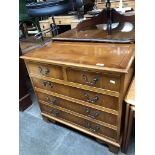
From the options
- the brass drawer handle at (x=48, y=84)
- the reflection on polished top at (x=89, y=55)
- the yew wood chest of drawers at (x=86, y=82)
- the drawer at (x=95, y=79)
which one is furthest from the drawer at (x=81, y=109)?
the reflection on polished top at (x=89, y=55)

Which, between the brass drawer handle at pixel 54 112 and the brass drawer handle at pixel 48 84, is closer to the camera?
the brass drawer handle at pixel 48 84

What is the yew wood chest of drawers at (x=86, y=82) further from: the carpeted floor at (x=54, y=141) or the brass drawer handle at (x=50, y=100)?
the carpeted floor at (x=54, y=141)

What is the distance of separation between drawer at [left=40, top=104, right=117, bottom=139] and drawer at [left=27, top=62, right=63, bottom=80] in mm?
340

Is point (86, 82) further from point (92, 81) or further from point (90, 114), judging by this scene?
point (90, 114)

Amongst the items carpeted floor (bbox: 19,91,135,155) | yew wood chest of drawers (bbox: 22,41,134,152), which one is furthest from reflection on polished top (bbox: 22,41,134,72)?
carpeted floor (bbox: 19,91,135,155)

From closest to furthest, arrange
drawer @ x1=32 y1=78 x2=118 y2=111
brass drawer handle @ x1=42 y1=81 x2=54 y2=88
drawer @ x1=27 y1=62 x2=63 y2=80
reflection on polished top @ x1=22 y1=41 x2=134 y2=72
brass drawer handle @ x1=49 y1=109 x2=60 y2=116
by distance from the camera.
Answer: reflection on polished top @ x1=22 y1=41 x2=134 y2=72 → drawer @ x1=32 y1=78 x2=118 y2=111 → drawer @ x1=27 y1=62 x2=63 y2=80 → brass drawer handle @ x1=42 y1=81 x2=54 y2=88 → brass drawer handle @ x1=49 y1=109 x2=60 y2=116

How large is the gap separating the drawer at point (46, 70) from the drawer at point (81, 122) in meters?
0.34

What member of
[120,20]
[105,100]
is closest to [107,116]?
[105,100]

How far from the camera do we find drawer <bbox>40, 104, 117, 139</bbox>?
114cm

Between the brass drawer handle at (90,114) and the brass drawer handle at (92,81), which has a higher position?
the brass drawer handle at (92,81)

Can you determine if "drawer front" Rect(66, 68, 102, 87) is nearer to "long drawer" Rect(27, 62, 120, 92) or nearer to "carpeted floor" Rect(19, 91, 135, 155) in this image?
"long drawer" Rect(27, 62, 120, 92)

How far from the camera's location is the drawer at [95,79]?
88 cm

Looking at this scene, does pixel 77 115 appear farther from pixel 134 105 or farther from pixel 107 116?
pixel 134 105
